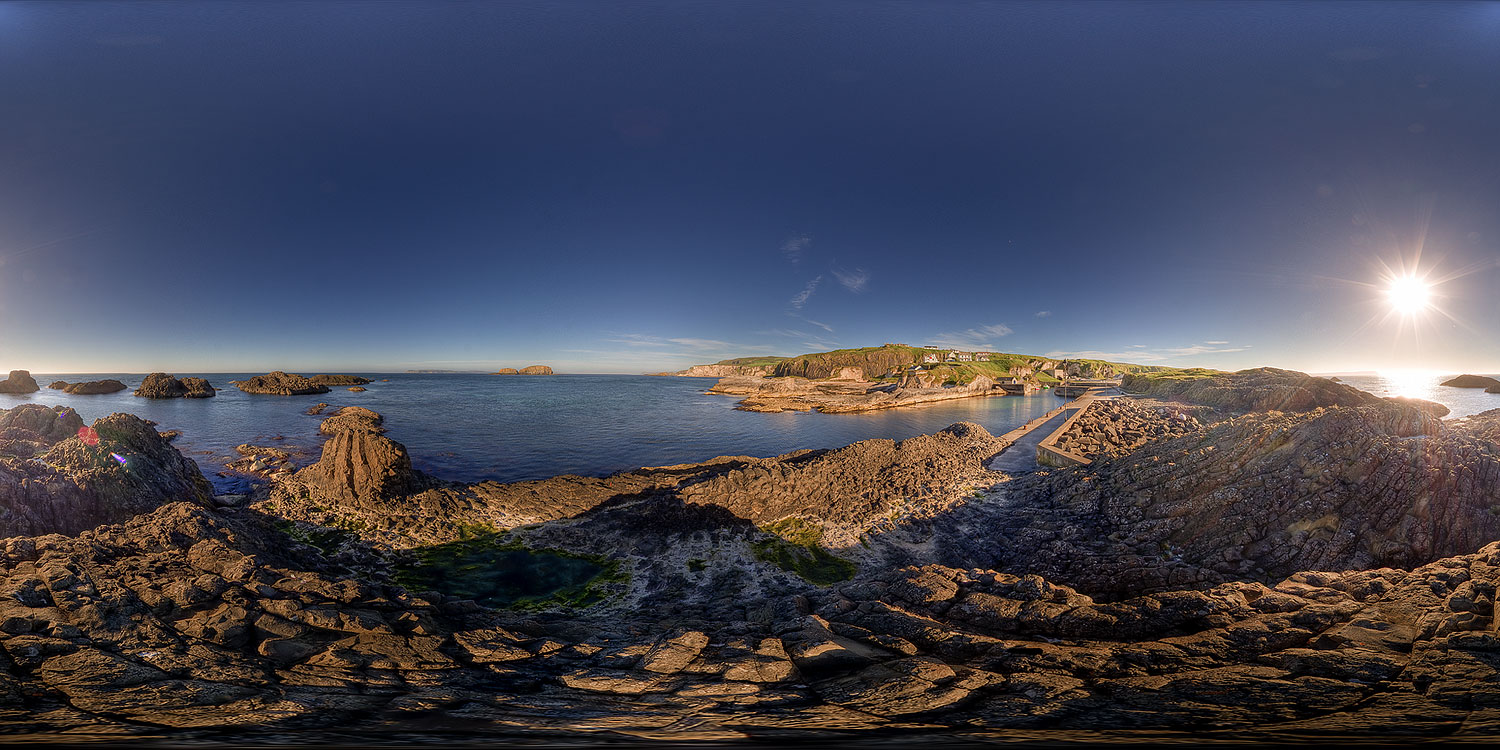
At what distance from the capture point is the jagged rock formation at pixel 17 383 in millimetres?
46656

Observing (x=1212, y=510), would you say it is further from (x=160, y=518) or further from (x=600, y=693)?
(x=160, y=518)

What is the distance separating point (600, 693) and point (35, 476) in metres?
17.0

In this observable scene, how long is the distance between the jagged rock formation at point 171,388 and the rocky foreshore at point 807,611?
7332 centimetres

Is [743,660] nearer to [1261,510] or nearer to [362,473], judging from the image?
[1261,510]

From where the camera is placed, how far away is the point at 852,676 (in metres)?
4.49

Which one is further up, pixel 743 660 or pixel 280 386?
pixel 280 386

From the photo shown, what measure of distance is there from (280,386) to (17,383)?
2467 centimetres

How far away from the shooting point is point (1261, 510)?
33.2 feet

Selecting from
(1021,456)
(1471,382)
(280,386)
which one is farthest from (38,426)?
(1471,382)

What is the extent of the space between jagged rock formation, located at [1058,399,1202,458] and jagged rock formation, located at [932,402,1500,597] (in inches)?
181

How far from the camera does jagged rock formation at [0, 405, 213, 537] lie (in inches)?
392

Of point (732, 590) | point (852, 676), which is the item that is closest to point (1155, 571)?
point (852, 676)

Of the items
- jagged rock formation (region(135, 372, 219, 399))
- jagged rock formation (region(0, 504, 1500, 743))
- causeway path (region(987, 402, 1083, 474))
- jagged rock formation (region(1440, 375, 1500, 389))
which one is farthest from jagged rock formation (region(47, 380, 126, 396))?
jagged rock formation (region(1440, 375, 1500, 389))

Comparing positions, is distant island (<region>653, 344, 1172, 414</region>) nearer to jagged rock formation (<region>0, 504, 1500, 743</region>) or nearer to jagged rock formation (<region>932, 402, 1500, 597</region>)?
jagged rock formation (<region>932, 402, 1500, 597</region>)
